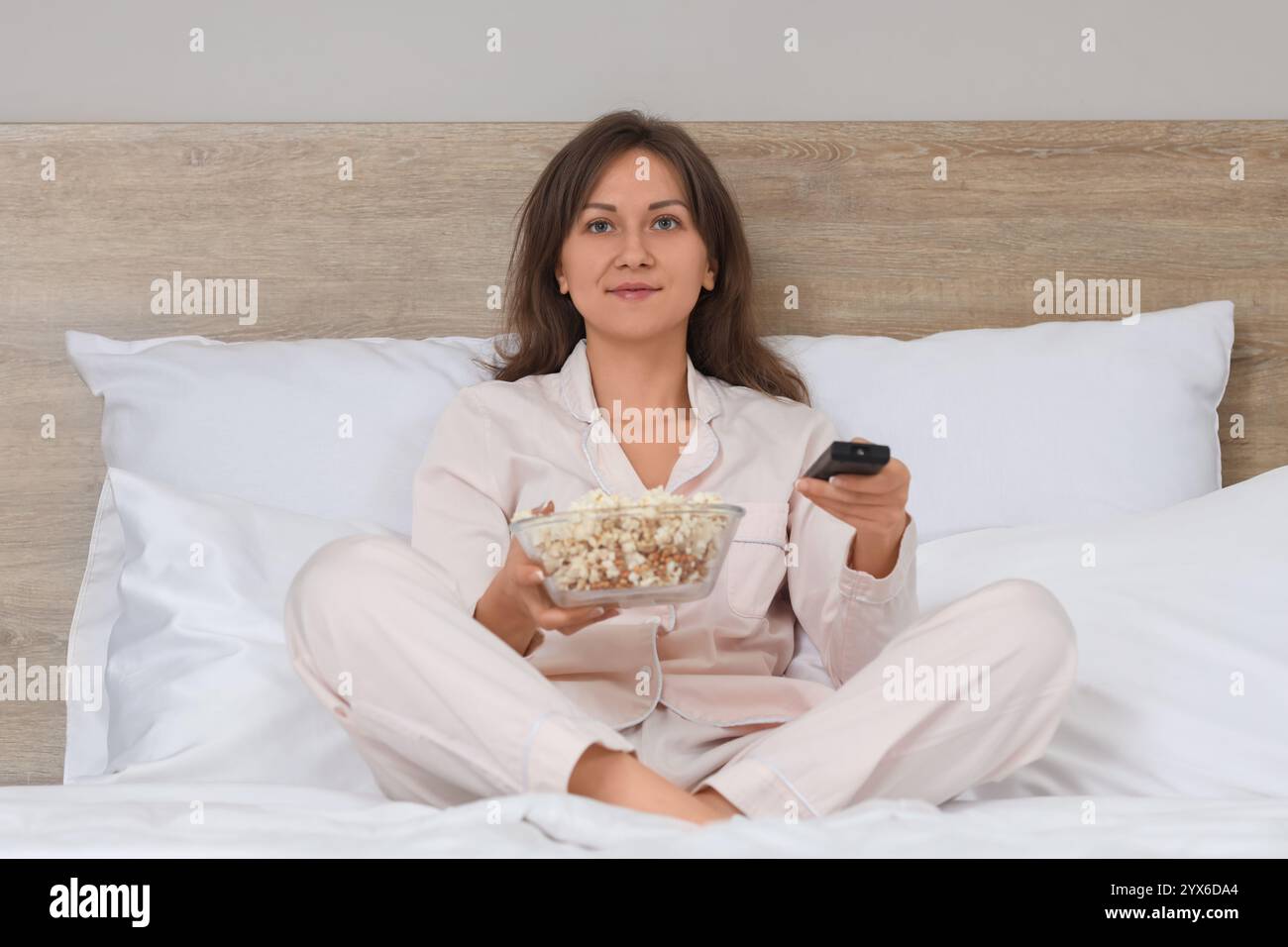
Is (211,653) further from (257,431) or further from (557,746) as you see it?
(557,746)

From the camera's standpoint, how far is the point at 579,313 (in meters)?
1.65

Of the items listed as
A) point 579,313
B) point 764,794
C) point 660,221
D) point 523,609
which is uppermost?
point 660,221

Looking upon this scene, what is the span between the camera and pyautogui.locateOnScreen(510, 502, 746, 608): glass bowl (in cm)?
98

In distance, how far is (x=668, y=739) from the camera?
1.21 meters

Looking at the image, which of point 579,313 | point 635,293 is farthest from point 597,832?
point 579,313

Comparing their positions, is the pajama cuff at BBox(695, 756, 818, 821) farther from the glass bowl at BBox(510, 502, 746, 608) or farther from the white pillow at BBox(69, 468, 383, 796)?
the white pillow at BBox(69, 468, 383, 796)

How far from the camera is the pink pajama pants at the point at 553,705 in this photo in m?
0.95

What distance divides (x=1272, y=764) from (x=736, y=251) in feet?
2.85

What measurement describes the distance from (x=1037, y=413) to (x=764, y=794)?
0.78 metres

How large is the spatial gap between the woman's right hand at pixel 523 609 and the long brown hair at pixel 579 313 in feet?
1.64

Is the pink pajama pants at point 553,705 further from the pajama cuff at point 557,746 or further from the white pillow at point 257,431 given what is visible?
the white pillow at point 257,431

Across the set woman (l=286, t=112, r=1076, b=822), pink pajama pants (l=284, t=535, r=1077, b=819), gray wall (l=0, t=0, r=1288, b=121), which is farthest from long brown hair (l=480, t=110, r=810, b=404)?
pink pajama pants (l=284, t=535, r=1077, b=819)
